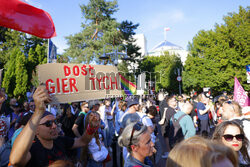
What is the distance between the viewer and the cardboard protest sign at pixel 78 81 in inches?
139

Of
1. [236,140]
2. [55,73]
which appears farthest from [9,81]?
[236,140]

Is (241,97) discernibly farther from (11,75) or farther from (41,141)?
(11,75)

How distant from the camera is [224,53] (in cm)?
2877

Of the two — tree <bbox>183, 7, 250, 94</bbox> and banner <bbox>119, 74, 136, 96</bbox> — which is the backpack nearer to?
banner <bbox>119, 74, 136, 96</bbox>

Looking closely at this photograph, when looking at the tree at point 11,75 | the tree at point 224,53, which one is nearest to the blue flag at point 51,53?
the tree at point 224,53

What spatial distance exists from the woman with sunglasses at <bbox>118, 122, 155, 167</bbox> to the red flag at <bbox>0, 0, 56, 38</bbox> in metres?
2.34

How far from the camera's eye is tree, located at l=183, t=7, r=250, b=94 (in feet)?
89.1

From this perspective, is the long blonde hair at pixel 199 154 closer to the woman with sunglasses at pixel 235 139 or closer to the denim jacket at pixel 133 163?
the denim jacket at pixel 133 163

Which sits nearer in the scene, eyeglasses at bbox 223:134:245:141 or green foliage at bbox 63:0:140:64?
eyeglasses at bbox 223:134:245:141

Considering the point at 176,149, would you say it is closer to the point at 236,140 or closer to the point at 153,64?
the point at 236,140

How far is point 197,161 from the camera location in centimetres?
121

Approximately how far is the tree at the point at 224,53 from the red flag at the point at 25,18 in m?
27.7

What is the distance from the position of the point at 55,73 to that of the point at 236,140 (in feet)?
9.40

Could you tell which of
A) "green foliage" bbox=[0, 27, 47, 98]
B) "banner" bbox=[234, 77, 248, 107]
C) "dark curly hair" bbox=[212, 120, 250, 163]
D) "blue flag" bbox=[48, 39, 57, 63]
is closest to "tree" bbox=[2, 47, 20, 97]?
"green foliage" bbox=[0, 27, 47, 98]
